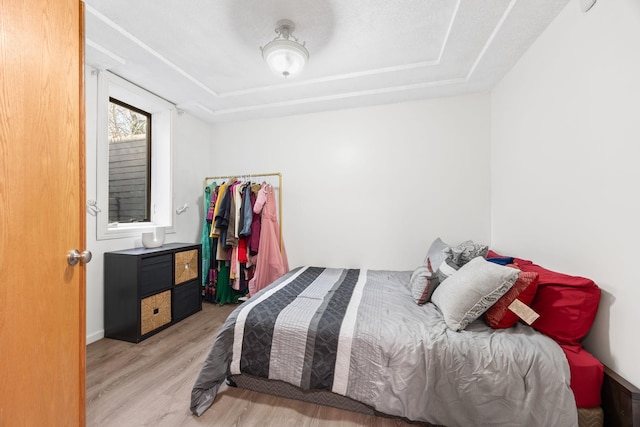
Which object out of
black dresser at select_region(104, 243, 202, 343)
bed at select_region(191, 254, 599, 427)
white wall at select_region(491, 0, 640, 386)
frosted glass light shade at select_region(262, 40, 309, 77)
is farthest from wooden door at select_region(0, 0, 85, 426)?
white wall at select_region(491, 0, 640, 386)

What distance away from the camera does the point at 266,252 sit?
315cm

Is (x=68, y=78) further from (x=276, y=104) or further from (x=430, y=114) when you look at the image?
(x=430, y=114)

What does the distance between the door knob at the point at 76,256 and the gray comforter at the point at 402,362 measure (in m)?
0.88

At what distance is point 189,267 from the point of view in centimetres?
291

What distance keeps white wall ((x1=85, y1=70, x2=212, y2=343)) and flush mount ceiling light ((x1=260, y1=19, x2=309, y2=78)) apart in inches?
66.7

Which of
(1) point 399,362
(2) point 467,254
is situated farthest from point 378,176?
(1) point 399,362

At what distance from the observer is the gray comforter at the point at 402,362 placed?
127 cm

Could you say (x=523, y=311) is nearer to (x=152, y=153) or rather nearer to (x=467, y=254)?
(x=467, y=254)

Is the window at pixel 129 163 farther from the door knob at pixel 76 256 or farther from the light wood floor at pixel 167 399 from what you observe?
the door knob at pixel 76 256

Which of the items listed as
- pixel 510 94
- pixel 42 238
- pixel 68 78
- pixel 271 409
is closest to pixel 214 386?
pixel 271 409

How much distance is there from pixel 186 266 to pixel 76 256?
72.5 inches

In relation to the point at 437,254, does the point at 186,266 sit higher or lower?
lower

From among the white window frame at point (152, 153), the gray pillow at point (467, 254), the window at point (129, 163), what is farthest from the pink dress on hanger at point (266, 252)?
the gray pillow at point (467, 254)

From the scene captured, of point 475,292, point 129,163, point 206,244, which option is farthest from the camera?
point 206,244
